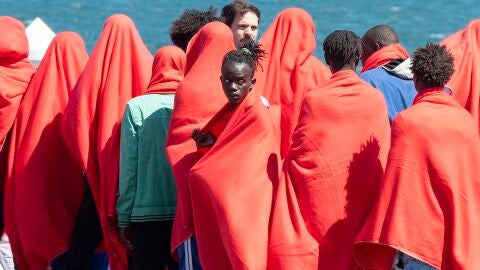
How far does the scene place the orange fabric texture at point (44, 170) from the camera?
25.1 feet

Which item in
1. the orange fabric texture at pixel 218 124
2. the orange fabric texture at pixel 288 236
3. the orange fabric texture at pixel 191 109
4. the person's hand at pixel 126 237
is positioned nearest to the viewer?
the orange fabric texture at pixel 288 236

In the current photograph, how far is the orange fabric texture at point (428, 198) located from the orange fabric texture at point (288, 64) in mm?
1441

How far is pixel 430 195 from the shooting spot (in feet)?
19.9

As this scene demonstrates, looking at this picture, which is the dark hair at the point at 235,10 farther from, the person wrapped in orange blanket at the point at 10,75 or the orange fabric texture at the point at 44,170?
the person wrapped in orange blanket at the point at 10,75

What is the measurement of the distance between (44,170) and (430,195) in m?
2.57

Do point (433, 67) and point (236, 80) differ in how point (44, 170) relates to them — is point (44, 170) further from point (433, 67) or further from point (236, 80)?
point (433, 67)

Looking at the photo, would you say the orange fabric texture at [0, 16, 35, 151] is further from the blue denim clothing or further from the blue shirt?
the blue shirt

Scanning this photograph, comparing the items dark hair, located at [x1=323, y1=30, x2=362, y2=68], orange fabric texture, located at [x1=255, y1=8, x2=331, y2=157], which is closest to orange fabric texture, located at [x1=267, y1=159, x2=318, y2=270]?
dark hair, located at [x1=323, y1=30, x2=362, y2=68]

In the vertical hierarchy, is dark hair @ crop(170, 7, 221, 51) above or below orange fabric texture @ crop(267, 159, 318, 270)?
above

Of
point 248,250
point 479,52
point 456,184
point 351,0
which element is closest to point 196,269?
point 248,250

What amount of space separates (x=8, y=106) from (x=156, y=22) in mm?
24615

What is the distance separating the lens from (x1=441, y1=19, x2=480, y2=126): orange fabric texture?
7.58 meters

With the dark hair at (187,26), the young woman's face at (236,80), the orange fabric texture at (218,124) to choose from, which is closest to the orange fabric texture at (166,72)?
the dark hair at (187,26)

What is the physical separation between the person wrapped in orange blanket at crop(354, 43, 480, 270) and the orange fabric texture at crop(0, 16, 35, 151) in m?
2.52
